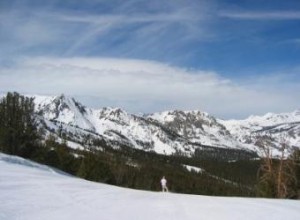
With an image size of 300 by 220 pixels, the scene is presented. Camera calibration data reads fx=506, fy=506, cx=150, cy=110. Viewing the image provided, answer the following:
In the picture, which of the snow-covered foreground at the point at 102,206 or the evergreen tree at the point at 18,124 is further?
the evergreen tree at the point at 18,124

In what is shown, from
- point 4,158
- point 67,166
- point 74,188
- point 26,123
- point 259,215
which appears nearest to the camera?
point 259,215

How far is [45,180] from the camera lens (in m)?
22.1

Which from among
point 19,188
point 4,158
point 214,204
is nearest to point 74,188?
point 19,188

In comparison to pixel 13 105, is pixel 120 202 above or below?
below

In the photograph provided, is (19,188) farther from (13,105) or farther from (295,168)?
(295,168)

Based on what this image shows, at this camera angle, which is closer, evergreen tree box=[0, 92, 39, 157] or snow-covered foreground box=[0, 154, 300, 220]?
snow-covered foreground box=[0, 154, 300, 220]

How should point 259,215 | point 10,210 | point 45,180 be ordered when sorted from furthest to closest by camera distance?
point 45,180 < point 259,215 < point 10,210

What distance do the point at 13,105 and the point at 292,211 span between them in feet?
98.8

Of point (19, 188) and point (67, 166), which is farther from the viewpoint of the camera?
point (67, 166)

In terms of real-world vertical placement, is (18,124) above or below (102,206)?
above

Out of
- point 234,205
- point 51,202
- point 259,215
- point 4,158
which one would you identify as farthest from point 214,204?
point 4,158

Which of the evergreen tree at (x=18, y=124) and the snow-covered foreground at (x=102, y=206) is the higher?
the evergreen tree at (x=18, y=124)

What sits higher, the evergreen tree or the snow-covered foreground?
the evergreen tree

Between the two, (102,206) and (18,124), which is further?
(18,124)
